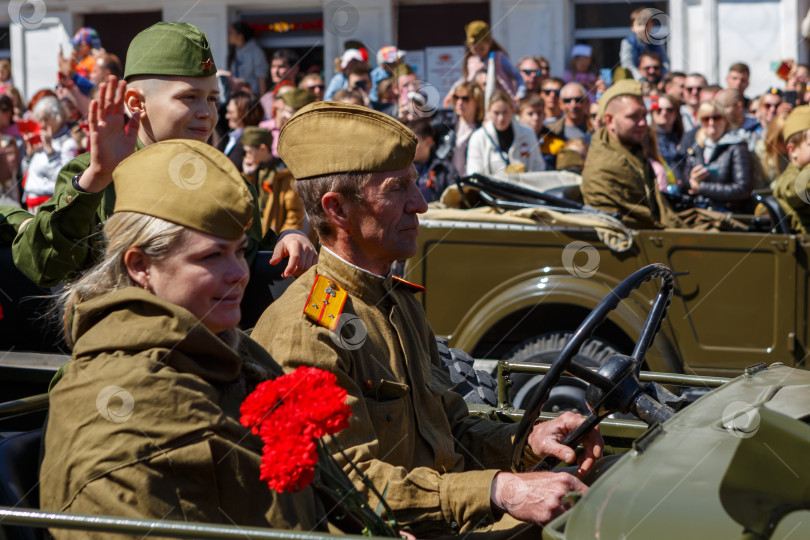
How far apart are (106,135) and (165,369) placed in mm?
1125

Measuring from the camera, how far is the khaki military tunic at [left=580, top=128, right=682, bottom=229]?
6.67 meters

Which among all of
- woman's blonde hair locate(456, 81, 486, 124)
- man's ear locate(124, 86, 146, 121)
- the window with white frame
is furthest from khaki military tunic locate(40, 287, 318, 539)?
the window with white frame

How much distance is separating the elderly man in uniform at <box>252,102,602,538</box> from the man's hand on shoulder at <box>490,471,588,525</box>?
0.48 ft

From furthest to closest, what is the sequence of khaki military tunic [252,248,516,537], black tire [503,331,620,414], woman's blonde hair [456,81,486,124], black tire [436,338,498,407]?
woman's blonde hair [456,81,486,124] < black tire [503,331,620,414] < black tire [436,338,498,407] < khaki military tunic [252,248,516,537]

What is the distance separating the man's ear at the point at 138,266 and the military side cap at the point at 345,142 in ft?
2.76

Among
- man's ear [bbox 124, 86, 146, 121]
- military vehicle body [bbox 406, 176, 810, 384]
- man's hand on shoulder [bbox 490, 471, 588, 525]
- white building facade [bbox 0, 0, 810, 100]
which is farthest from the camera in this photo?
white building facade [bbox 0, 0, 810, 100]

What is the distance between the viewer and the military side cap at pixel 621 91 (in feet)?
22.7

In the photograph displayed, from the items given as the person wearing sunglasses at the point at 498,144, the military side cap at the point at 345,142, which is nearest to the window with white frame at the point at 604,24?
the person wearing sunglasses at the point at 498,144

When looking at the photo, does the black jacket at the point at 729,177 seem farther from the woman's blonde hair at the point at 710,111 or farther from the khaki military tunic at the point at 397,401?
the khaki military tunic at the point at 397,401

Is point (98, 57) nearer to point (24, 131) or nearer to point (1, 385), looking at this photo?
point (24, 131)

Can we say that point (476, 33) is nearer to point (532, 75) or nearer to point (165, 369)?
point (532, 75)

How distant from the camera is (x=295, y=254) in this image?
11.6ft

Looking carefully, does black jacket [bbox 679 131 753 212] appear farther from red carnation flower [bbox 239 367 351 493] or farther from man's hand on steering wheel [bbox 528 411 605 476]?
red carnation flower [bbox 239 367 351 493]

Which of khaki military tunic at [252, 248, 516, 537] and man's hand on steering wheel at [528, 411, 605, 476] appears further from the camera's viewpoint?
man's hand on steering wheel at [528, 411, 605, 476]
